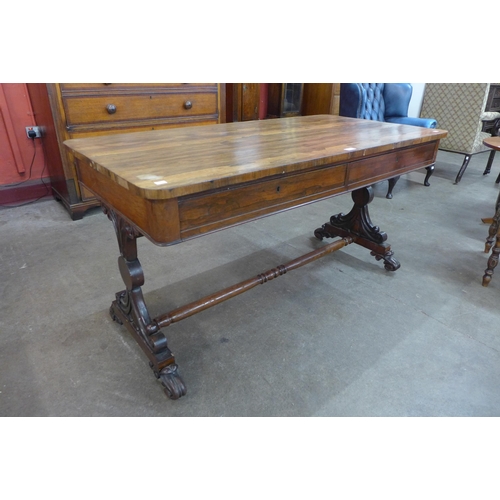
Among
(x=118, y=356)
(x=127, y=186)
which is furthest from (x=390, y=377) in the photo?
(x=127, y=186)

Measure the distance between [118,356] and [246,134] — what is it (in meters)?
1.12

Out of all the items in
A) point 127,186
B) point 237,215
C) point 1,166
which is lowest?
point 1,166

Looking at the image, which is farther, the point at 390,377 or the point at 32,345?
the point at 32,345

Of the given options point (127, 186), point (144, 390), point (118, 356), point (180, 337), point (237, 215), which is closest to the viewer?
point (127, 186)

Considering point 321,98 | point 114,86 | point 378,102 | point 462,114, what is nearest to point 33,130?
point 114,86

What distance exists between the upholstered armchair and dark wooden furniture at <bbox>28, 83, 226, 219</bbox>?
1.20 meters

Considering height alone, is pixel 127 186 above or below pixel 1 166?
above

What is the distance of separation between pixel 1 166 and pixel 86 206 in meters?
0.81

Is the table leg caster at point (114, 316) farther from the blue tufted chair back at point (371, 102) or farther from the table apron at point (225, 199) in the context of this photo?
the blue tufted chair back at point (371, 102)

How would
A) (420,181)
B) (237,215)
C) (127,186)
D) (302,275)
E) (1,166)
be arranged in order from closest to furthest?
1. (127,186)
2. (237,215)
3. (302,275)
4. (1,166)
5. (420,181)

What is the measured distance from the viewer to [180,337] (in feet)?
5.76

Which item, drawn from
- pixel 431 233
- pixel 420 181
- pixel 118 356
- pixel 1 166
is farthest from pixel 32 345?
pixel 420 181

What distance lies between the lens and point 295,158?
1.32m

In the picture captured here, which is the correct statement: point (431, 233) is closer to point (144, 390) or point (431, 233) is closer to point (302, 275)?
point (302, 275)
